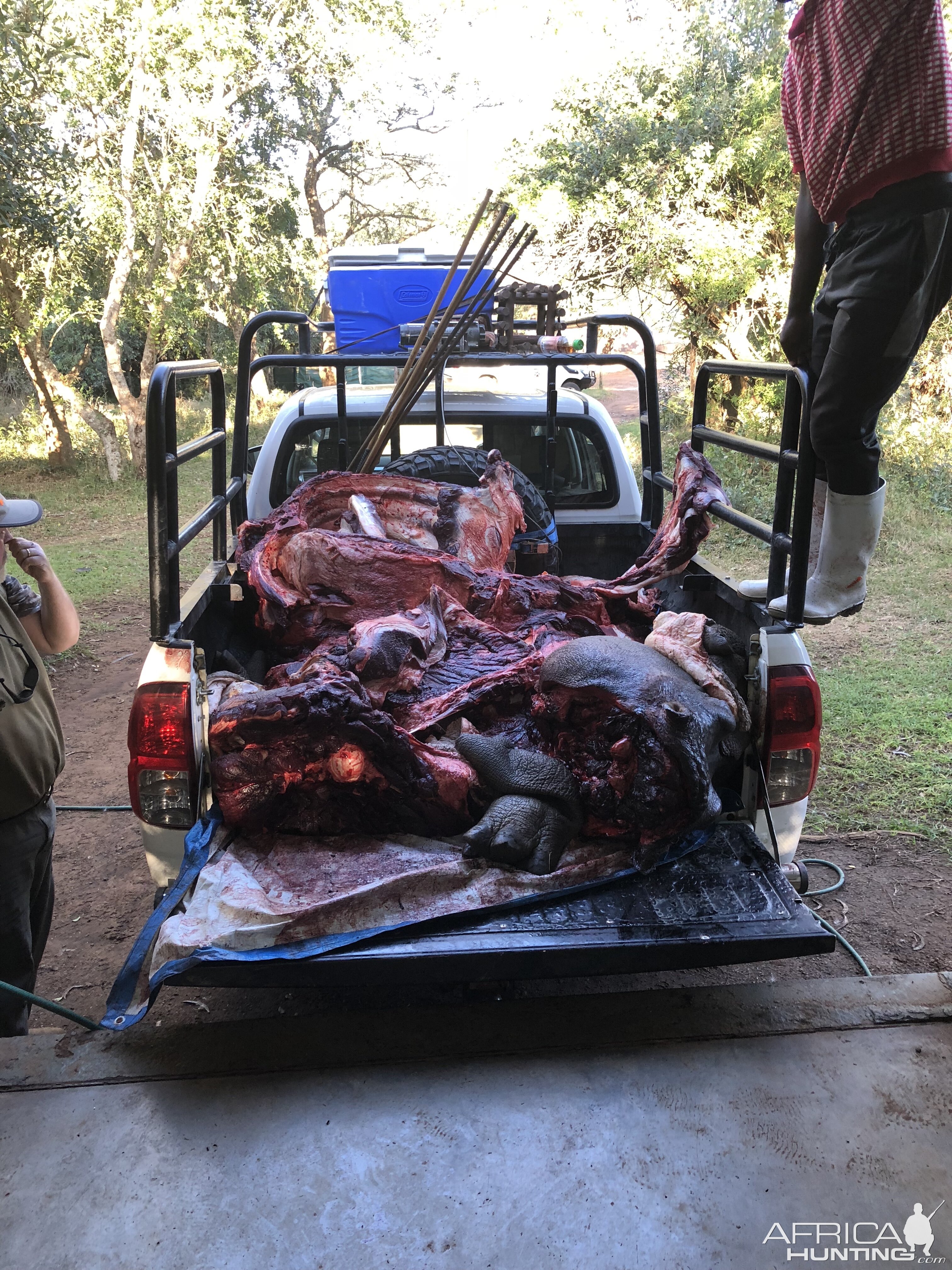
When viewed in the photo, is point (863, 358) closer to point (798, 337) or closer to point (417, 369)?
point (798, 337)

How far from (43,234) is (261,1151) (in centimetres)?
1296

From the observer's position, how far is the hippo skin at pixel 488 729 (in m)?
2.61

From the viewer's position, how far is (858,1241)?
1.87 meters

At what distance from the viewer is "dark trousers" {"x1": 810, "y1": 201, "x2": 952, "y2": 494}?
2914 mm

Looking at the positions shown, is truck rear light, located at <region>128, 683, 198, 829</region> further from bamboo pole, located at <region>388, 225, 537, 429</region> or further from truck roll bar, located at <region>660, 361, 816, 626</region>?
bamboo pole, located at <region>388, 225, 537, 429</region>

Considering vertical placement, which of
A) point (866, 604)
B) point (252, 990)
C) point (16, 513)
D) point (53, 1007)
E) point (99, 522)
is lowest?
point (99, 522)

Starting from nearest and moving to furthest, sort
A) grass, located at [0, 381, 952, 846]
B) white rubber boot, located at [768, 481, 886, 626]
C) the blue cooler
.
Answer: white rubber boot, located at [768, 481, 886, 626]
grass, located at [0, 381, 952, 846]
the blue cooler

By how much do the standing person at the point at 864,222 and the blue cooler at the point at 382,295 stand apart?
7.76 ft

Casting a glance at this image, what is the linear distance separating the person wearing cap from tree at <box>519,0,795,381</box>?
11.8 metres

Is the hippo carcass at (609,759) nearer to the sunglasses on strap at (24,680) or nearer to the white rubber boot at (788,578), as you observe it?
the white rubber boot at (788,578)

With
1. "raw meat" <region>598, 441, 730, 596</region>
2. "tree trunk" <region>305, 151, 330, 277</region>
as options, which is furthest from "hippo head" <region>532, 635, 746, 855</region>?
"tree trunk" <region>305, 151, 330, 277</region>

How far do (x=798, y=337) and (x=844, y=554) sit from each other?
2.84 ft

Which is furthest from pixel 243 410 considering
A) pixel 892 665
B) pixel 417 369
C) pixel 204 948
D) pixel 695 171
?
pixel 695 171

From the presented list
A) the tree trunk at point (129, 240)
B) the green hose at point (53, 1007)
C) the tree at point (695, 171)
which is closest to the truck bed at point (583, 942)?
the green hose at point (53, 1007)
